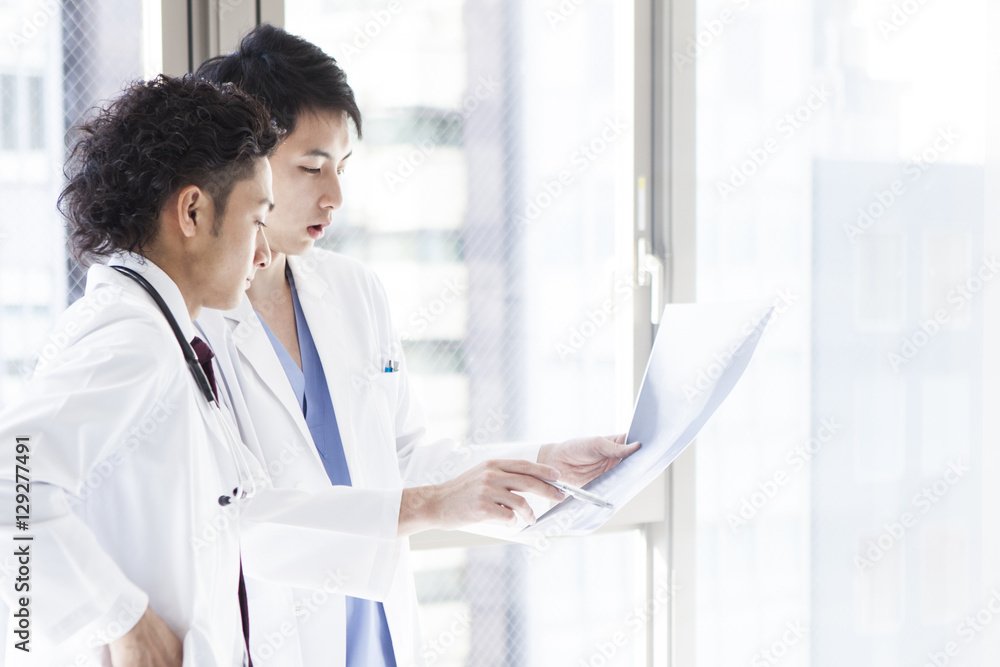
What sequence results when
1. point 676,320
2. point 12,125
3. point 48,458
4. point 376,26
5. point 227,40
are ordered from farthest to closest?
point 376,26 < point 227,40 < point 12,125 < point 676,320 < point 48,458

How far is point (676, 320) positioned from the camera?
1.10 metres

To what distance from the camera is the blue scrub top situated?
133cm

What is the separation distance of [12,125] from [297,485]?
93cm

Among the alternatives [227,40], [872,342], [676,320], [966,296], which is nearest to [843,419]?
[872,342]

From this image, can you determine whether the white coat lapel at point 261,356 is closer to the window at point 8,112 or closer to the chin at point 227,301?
the chin at point 227,301

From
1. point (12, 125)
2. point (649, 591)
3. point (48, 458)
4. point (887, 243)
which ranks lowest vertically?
point (649, 591)

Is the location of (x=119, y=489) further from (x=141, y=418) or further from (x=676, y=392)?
(x=676, y=392)

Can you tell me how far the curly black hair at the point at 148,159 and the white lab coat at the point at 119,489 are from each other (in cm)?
7

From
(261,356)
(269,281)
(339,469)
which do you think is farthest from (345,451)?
(269,281)

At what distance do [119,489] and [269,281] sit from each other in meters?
0.59

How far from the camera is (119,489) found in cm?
89

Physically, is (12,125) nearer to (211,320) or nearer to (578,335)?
(211,320)

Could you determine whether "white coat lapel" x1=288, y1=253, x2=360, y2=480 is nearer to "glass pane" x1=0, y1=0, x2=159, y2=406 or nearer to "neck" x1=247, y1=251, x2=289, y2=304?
"neck" x1=247, y1=251, x2=289, y2=304

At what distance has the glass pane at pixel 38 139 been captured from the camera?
1.49m
